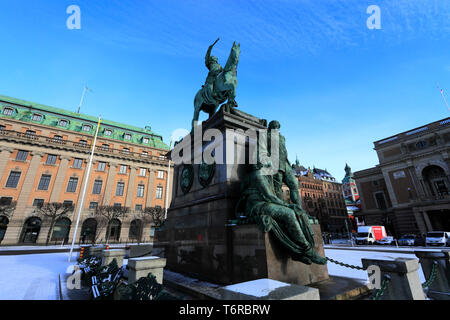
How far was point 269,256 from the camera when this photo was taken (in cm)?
477

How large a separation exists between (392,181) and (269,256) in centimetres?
4816

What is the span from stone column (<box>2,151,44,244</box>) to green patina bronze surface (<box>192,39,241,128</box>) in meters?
38.4

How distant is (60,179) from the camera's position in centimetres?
3681

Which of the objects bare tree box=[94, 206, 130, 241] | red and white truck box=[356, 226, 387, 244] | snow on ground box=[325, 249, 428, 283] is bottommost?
snow on ground box=[325, 249, 428, 283]

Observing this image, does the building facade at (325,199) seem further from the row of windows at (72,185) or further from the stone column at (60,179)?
the stone column at (60,179)

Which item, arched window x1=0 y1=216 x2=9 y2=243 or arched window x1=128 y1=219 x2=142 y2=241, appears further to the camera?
arched window x1=128 y1=219 x2=142 y2=241

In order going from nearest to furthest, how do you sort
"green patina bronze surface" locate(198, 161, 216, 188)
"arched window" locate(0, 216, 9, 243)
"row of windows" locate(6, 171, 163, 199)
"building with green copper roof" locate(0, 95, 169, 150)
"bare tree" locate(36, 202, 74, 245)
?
"green patina bronze surface" locate(198, 161, 216, 188)
"arched window" locate(0, 216, 9, 243)
"bare tree" locate(36, 202, 74, 245)
"row of windows" locate(6, 171, 163, 199)
"building with green copper roof" locate(0, 95, 169, 150)

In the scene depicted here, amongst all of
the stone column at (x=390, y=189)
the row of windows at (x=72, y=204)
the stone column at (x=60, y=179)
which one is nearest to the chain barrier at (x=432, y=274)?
the row of windows at (x=72, y=204)

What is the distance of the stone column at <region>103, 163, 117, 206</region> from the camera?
39.3 m

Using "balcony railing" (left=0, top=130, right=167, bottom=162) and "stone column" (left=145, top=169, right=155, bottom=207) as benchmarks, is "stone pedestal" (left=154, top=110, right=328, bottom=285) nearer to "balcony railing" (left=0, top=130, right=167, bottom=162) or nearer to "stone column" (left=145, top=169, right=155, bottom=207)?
"stone column" (left=145, top=169, right=155, bottom=207)

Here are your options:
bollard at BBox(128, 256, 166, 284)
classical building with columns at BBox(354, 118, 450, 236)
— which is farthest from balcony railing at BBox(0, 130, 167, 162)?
classical building with columns at BBox(354, 118, 450, 236)
